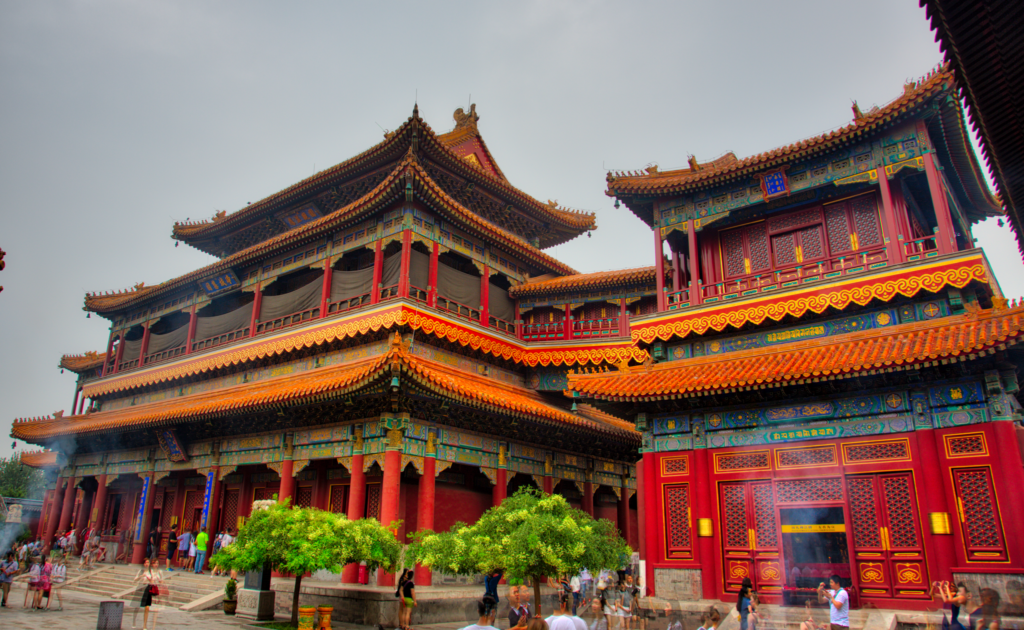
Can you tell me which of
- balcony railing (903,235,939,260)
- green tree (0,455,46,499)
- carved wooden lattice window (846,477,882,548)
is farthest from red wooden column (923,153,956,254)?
green tree (0,455,46,499)

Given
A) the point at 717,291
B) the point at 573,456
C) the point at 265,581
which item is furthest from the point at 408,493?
the point at 717,291

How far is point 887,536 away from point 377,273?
13971 millimetres

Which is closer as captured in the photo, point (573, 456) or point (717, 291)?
point (717, 291)

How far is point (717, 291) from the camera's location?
15.9 meters

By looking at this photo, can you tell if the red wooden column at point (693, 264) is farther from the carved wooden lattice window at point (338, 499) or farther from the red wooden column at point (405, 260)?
the carved wooden lattice window at point (338, 499)

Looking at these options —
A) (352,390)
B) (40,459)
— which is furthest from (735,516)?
(40,459)

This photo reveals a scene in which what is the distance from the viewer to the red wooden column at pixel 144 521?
2178 cm

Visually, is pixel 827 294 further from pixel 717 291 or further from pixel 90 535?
pixel 90 535

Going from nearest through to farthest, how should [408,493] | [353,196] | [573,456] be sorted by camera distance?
[408,493] < [573,456] < [353,196]

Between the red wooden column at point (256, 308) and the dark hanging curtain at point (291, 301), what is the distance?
0.11 m

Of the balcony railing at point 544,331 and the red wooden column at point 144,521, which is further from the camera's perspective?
the balcony railing at point 544,331

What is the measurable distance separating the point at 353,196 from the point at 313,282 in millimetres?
3393

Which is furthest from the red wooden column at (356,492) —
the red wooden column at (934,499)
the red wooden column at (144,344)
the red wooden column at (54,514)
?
the red wooden column at (54,514)

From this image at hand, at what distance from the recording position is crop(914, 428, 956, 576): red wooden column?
1108 cm
